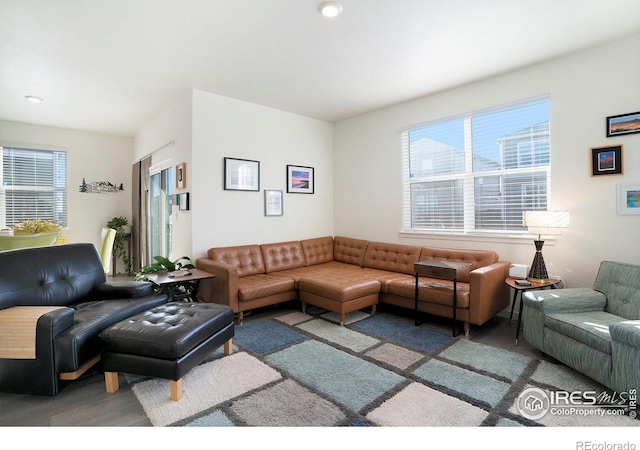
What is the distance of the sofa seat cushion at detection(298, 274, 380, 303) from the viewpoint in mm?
3342

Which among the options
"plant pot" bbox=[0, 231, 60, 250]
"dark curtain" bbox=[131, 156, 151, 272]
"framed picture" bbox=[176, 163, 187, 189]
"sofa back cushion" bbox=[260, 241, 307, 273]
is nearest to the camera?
"plant pot" bbox=[0, 231, 60, 250]

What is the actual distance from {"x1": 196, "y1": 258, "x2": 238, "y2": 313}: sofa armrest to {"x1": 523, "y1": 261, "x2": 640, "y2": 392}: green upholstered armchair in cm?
278

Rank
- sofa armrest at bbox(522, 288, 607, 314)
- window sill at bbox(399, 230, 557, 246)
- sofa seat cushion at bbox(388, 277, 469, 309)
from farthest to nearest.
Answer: window sill at bbox(399, 230, 557, 246) → sofa seat cushion at bbox(388, 277, 469, 309) → sofa armrest at bbox(522, 288, 607, 314)

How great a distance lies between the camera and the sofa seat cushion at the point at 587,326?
6.77 ft


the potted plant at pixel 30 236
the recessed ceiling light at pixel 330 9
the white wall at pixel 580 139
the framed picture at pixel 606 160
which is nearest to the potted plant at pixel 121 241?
the potted plant at pixel 30 236

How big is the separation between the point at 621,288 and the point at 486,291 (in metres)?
0.97

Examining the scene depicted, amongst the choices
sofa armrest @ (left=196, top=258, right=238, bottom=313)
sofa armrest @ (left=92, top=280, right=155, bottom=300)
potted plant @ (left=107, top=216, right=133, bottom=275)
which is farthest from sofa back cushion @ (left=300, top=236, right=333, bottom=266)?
potted plant @ (left=107, top=216, right=133, bottom=275)

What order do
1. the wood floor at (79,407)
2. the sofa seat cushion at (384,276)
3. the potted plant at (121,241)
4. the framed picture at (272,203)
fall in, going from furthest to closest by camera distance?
Result: 1. the potted plant at (121,241)
2. the framed picture at (272,203)
3. the sofa seat cushion at (384,276)
4. the wood floor at (79,407)

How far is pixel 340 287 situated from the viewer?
337 centimetres

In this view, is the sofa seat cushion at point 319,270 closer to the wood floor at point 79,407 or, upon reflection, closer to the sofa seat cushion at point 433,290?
the sofa seat cushion at point 433,290

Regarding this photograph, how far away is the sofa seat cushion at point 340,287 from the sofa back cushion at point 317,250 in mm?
986

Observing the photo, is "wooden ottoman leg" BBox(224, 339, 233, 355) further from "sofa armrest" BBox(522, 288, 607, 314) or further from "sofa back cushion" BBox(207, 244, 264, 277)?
"sofa armrest" BBox(522, 288, 607, 314)

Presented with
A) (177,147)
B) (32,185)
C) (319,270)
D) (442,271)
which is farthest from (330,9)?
(32,185)
